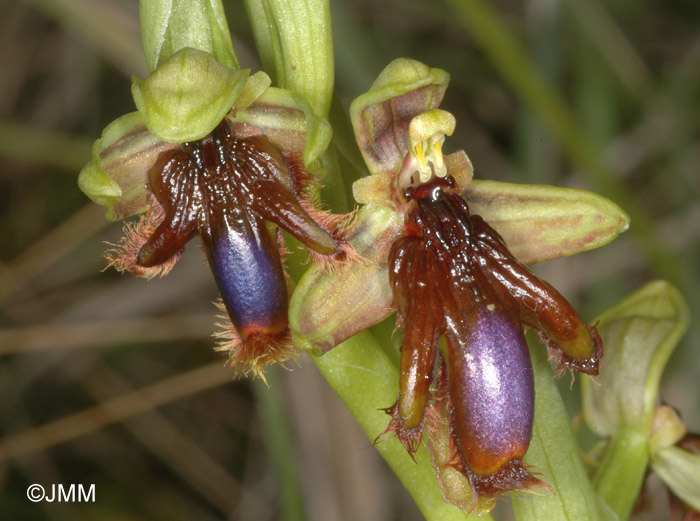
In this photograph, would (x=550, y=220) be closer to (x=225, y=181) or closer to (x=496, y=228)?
(x=496, y=228)

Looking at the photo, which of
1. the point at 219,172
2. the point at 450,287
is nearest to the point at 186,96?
the point at 219,172

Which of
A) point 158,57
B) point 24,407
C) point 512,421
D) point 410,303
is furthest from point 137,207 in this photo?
point 24,407

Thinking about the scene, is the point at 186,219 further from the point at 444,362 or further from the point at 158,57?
the point at 444,362

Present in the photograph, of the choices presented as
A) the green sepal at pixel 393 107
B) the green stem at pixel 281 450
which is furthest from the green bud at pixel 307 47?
the green stem at pixel 281 450

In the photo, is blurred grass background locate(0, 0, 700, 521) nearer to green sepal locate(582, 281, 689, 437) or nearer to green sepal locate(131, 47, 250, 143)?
green sepal locate(582, 281, 689, 437)

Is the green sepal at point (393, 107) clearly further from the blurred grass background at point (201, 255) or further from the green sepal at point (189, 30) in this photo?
the blurred grass background at point (201, 255)
